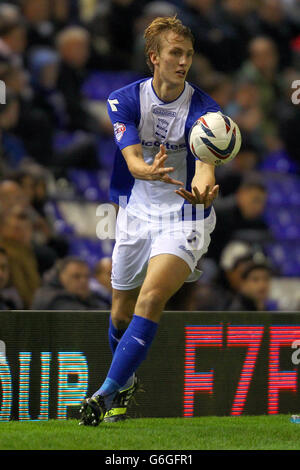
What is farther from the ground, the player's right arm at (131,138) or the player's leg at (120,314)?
the player's right arm at (131,138)

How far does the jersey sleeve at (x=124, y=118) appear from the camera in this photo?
5287 mm

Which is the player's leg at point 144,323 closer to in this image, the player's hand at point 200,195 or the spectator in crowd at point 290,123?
the player's hand at point 200,195

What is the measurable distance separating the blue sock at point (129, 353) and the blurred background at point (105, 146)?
1.69 metres

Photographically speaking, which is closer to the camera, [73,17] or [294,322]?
[294,322]

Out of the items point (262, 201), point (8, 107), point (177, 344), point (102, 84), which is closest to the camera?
point (177, 344)

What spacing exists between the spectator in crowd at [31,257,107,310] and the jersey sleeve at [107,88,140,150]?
5.73ft

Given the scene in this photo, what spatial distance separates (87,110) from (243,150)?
1.83 metres

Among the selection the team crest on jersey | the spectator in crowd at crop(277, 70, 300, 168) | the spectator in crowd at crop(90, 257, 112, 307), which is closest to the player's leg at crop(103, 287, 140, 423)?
the team crest on jersey

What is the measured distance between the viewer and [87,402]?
5.04 metres

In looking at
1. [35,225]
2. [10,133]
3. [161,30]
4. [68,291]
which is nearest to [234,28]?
[10,133]

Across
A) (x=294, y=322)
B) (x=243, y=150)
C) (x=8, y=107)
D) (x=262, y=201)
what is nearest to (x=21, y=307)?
(x=294, y=322)

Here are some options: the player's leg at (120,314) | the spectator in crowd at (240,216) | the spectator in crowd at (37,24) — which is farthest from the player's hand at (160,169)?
the spectator in crowd at (37,24)

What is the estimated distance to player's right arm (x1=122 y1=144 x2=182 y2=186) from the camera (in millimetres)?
4918

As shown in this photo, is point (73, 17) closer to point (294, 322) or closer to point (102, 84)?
point (102, 84)
